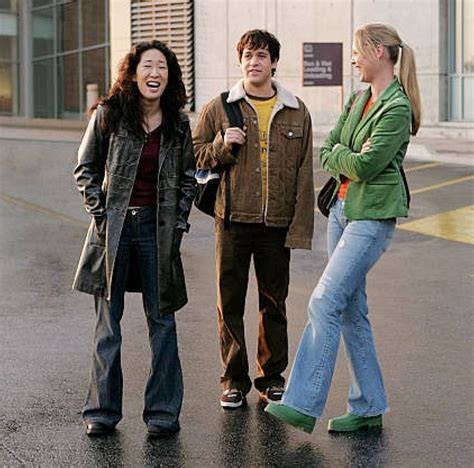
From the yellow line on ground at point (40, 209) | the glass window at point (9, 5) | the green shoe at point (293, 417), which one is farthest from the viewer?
the glass window at point (9, 5)

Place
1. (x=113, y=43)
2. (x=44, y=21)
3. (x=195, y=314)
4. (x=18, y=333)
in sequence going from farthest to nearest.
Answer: (x=44, y=21)
(x=113, y=43)
(x=195, y=314)
(x=18, y=333)

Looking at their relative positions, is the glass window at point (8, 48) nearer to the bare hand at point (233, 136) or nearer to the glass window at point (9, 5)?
the glass window at point (9, 5)

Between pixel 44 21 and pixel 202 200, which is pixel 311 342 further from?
pixel 44 21

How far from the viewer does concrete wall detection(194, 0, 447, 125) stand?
22938 millimetres

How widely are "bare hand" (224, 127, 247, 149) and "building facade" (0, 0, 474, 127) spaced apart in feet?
55.6

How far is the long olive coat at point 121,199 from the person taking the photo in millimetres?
5699

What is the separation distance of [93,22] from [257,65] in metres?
27.1

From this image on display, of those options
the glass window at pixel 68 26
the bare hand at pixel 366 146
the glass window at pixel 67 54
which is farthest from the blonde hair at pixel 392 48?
the glass window at pixel 68 26

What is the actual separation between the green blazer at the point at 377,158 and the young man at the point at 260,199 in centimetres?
45

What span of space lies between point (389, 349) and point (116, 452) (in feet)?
8.58

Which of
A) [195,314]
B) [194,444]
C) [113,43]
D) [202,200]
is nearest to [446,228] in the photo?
[195,314]

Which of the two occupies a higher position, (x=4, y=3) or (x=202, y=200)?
(x=4, y=3)

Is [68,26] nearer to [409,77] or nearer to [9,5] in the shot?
[9,5]

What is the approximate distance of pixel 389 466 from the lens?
17.1 ft
